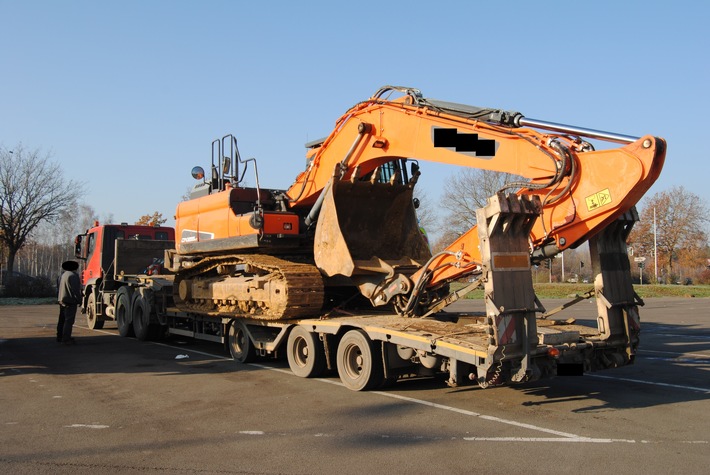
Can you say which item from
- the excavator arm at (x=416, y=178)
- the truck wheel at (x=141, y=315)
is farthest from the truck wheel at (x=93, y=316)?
the excavator arm at (x=416, y=178)

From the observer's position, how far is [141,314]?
52.6ft

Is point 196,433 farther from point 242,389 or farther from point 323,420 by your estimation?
point 242,389

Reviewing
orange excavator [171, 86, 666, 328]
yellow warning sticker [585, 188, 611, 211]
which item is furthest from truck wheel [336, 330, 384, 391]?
yellow warning sticker [585, 188, 611, 211]

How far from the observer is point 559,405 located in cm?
827

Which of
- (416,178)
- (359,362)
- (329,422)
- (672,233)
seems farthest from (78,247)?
(672,233)

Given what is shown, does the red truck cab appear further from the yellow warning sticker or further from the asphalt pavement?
the yellow warning sticker

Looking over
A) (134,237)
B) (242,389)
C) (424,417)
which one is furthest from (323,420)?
(134,237)

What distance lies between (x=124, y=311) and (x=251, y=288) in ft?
23.4

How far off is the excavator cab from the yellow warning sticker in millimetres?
3243

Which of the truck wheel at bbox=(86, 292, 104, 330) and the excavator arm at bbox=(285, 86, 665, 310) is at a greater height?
the excavator arm at bbox=(285, 86, 665, 310)

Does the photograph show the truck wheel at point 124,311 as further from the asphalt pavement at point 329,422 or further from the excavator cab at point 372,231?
the excavator cab at point 372,231

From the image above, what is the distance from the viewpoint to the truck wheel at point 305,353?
33.3 ft

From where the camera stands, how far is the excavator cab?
34.1ft

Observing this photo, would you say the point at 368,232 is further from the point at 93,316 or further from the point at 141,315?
the point at 93,316
